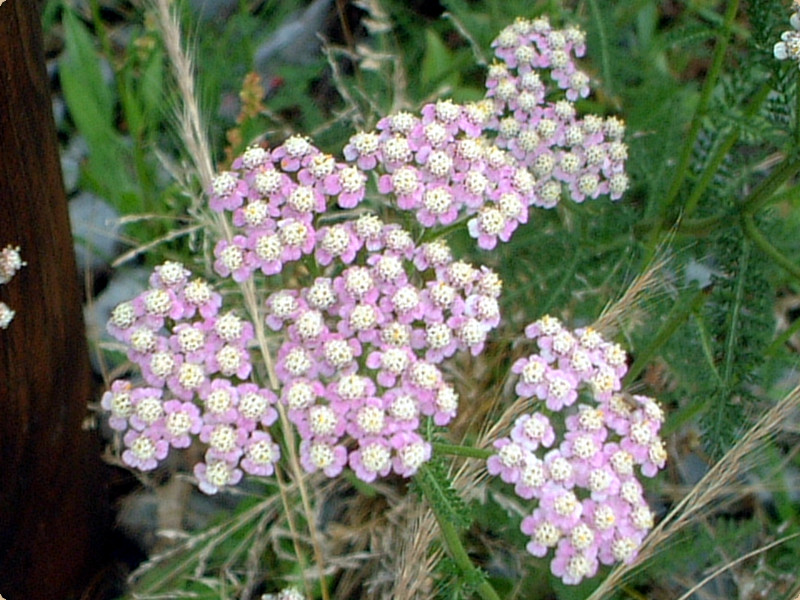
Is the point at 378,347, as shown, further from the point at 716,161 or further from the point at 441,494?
the point at 716,161

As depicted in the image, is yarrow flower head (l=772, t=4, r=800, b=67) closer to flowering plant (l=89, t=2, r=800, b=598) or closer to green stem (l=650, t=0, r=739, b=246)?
flowering plant (l=89, t=2, r=800, b=598)

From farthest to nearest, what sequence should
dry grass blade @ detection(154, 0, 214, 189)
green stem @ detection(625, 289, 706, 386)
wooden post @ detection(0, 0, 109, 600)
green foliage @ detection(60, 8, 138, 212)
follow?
green foliage @ detection(60, 8, 138, 212) → green stem @ detection(625, 289, 706, 386) → dry grass blade @ detection(154, 0, 214, 189) → wooden post @ detection(0, 0, 109, 600)

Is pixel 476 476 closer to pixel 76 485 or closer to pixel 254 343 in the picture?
pixel 254 343

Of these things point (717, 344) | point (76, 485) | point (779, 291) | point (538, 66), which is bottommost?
point (779, 291)

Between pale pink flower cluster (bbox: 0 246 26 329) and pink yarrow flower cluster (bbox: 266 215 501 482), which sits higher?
pale pink flower cluster (bbox: 0 246 26 329)

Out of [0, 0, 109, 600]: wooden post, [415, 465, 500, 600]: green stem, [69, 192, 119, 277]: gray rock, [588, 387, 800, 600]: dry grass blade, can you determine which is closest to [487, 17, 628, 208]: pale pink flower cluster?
[588, 387, 800, 600]: dry grass blade

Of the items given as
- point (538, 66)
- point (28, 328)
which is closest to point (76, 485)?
point (28, 328)
